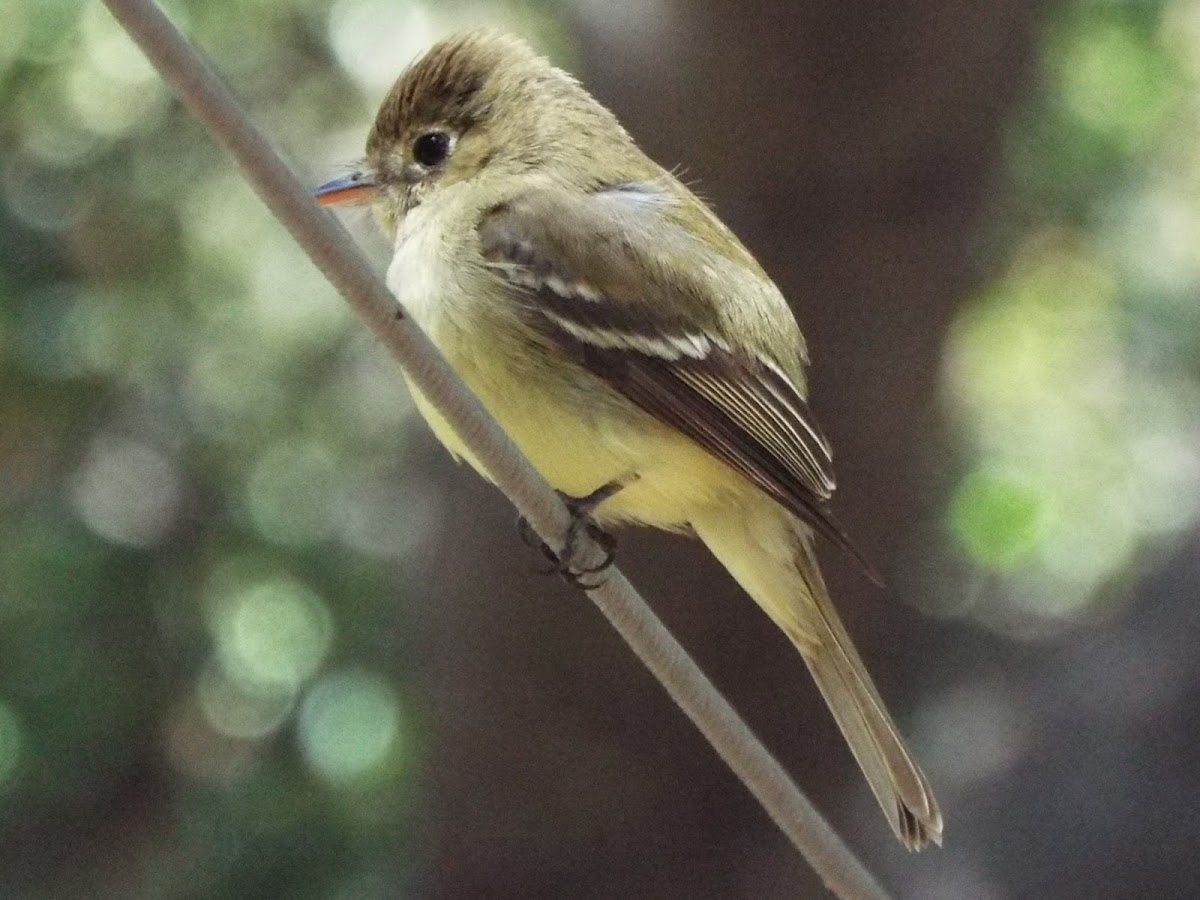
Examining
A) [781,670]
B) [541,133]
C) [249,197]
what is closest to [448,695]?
[781,670]

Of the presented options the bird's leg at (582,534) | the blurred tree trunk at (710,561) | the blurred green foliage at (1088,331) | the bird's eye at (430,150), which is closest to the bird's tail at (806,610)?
the bird's leg at (582,534)

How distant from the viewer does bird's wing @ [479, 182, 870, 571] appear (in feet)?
7.84

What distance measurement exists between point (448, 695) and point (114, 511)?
0.89 meters

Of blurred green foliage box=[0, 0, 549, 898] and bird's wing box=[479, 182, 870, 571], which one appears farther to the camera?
blurred green foliage box=[0, 0, 549, 898]

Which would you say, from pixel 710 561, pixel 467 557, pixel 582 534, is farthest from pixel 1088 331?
pixel 582 534

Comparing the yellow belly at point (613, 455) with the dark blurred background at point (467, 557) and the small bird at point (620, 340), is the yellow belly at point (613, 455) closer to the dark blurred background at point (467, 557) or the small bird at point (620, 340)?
the small bird at point (620, 340)

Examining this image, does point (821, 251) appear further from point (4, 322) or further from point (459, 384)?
point (459, 384)

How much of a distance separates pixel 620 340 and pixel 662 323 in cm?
10

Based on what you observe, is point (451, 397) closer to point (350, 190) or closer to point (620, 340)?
point (620, 340)

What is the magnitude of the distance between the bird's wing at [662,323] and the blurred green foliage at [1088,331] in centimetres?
167

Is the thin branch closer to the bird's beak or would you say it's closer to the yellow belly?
the yellow belly

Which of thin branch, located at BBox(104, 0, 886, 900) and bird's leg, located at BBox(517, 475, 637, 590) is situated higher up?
thin branch, located at BBox(104, 0, 886, 900)

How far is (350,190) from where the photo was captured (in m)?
2.83

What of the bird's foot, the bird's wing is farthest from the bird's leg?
the bird's wing
